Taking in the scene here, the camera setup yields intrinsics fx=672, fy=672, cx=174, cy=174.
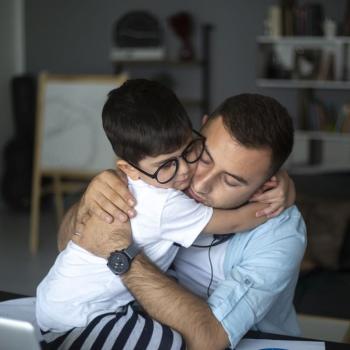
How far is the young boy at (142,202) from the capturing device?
1.44 meters

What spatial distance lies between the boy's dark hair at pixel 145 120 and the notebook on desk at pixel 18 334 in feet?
1.89

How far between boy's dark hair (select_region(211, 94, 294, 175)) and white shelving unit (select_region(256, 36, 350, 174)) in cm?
411

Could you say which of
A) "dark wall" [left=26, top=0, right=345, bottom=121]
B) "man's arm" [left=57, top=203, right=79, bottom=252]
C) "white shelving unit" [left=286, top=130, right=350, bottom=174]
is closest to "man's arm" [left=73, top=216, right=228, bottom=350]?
"man's arm" [left=57, top=203, right=79, bottom=252]

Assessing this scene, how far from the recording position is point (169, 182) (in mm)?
1520

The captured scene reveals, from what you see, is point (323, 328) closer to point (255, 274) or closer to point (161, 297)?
point (255, 274)

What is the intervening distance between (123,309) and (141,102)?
0.46 metres

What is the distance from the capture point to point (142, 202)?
1509mm

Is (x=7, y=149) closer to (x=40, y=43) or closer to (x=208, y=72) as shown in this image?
(x=40, y=43)

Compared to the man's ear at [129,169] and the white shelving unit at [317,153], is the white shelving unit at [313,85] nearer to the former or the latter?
the white shelving unit at [317,153]

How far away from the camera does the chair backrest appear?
2.42 metres

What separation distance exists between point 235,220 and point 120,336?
0.40 m

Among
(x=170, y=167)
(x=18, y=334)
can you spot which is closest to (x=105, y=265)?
(x=170, y=167)

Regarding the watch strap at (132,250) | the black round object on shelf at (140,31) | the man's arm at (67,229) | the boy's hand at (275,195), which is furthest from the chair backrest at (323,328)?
the black round object on shelf at (140,31)

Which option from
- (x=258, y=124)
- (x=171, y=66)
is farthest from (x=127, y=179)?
(x=171, y=66)
